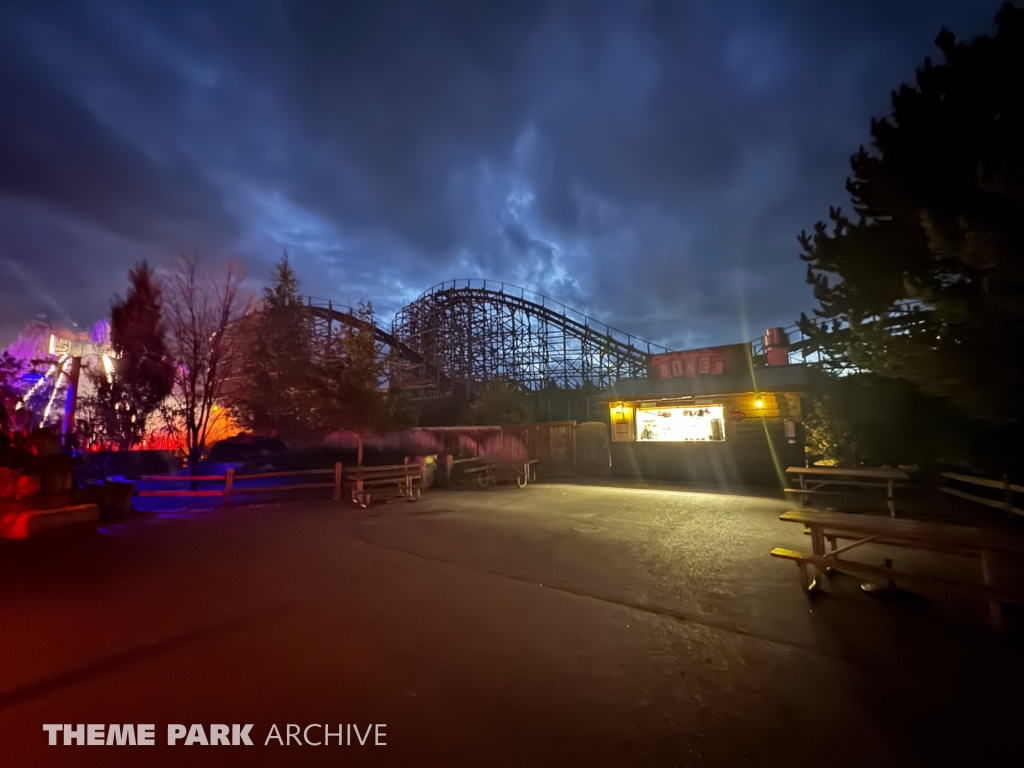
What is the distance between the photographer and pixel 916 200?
8.35m

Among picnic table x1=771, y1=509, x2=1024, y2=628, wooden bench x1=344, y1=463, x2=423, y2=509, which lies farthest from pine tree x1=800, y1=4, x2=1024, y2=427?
wooden bench x1=344, y1=463, x2=423, y2=509

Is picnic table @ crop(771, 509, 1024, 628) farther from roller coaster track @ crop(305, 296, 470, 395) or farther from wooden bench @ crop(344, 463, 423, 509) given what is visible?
roller coaster track @ crop(305, 296, 470, 395)

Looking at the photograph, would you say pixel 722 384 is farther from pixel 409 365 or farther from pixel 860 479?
pixel 409 365

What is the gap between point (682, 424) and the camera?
48.0 feet

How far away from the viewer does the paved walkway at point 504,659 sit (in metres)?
2.35

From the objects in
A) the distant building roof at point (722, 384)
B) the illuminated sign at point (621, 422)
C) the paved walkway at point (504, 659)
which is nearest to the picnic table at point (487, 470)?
the illuminated sign at point (621, 422)

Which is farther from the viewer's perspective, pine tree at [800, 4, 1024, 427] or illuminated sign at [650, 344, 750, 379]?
illuminated sign at [650, 344, 750, 379]

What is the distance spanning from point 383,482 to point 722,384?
10.6 meters

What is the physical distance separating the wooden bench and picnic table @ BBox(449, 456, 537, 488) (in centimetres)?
191

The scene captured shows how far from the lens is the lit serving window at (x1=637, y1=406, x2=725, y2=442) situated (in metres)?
14.1

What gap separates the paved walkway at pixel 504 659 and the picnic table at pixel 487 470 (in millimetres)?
7105

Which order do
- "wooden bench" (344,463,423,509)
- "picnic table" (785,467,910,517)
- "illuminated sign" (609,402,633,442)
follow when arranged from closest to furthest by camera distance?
"picnic table" (785,467,910,517), "wooden bench" (344,463,423,509), "illuminated sign" (609,402,633,442)

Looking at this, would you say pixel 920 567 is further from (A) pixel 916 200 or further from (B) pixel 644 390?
(B) pixel 644 390

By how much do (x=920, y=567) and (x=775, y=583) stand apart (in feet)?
5.70
